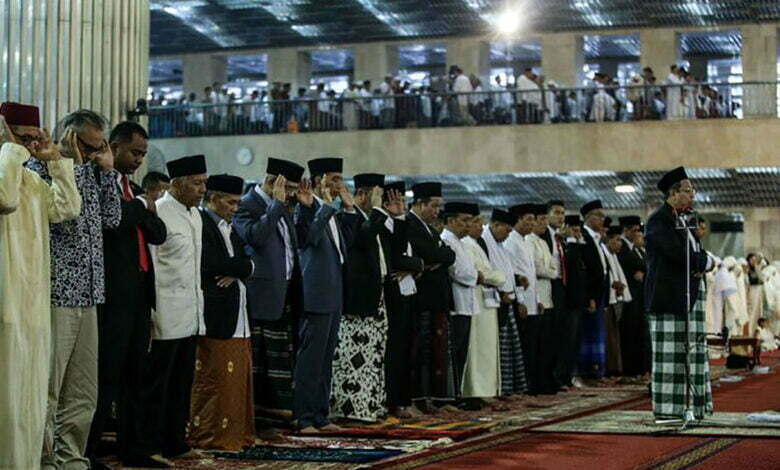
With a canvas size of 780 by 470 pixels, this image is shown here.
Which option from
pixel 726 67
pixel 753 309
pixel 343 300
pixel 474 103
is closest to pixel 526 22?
pixel 474 103

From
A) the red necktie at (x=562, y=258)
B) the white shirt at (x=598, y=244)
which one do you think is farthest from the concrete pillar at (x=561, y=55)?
the red necktie at (x=562, y=258)

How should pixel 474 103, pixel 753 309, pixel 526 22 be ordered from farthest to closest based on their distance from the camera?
pixel 526 22, pixel 474 103, pixel 753 309

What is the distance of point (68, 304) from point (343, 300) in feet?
10.9

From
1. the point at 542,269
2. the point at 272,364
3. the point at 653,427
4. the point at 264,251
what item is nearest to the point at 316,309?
the point at 272,364

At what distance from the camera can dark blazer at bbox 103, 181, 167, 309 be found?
634 centimetres

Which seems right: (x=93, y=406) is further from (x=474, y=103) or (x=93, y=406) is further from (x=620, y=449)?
(x=474, y=103)

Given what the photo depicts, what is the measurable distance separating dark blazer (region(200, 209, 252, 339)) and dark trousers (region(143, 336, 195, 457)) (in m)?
0.29

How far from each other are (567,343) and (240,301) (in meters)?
5.77

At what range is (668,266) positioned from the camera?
352 inches

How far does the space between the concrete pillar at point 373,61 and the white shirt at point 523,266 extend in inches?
691

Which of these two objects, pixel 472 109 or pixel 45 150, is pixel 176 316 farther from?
pixel 472 109

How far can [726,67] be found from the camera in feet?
98.7

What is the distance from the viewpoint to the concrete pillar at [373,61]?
29250 millimetres

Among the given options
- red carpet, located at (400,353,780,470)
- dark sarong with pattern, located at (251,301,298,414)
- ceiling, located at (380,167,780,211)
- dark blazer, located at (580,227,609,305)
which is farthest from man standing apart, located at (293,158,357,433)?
ceiling, located at (380,167,780,211)
